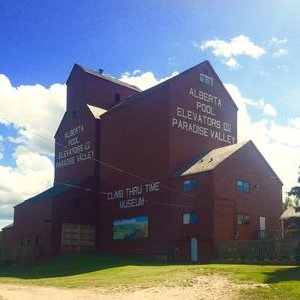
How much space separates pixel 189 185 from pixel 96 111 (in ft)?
70.3

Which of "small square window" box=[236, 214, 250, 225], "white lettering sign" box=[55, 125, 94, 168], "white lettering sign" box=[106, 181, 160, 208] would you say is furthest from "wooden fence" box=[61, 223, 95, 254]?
"small square window" box=[236, 214, 250, 225]

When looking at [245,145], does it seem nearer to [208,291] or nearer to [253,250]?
[253,250]

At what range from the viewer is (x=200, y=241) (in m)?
47.0

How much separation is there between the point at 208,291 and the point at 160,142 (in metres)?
28.4

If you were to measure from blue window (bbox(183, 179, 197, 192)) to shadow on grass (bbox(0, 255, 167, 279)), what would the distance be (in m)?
7.37

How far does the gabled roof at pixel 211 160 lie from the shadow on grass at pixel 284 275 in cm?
1809

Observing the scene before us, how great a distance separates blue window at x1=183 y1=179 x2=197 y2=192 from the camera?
160 ft

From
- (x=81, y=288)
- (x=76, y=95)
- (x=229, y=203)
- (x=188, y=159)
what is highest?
(x=76, y=95)

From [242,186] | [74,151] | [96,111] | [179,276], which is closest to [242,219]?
[242,186]

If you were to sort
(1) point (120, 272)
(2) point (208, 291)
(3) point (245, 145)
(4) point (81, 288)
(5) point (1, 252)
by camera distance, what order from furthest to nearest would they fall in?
(5) point (1, 252) → (3) point (245, 145) → (1) point (120, 272) → (4) point (81, 288) → (2) point (208, 291)

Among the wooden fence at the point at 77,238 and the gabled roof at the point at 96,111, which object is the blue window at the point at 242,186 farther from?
the gabled roof at the point at 96,111

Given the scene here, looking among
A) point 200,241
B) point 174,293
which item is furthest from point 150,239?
point 174,293

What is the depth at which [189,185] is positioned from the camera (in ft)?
162

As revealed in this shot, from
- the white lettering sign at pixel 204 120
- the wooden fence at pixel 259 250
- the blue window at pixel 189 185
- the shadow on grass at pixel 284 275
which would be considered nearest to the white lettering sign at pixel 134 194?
the blue window at pixel 189 185
